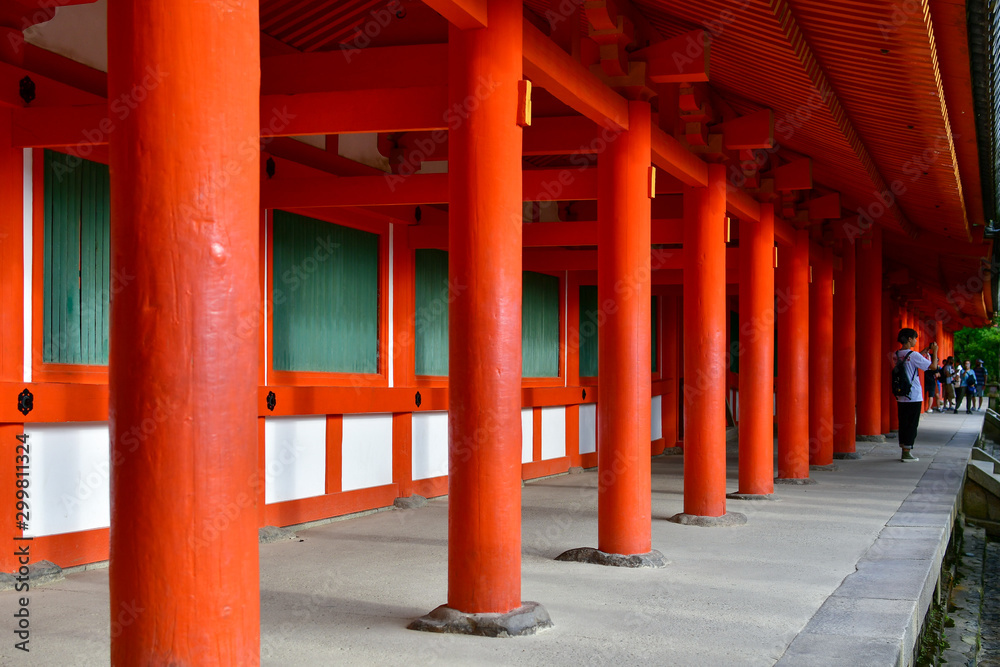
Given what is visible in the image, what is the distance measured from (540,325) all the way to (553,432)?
4.45 ft

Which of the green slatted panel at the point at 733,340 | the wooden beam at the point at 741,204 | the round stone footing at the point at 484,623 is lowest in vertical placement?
the round stone footing at the point at 484,623

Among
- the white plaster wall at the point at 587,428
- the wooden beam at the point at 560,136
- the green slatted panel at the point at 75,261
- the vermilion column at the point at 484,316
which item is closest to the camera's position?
the vermilion column at the point at 484,316

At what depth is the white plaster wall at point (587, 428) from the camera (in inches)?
524

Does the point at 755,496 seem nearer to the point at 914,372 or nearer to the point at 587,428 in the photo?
the point at 587,428

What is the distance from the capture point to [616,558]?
6.02m

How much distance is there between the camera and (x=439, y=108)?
5.37 meters

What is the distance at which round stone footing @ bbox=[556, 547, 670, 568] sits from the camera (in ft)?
19.7

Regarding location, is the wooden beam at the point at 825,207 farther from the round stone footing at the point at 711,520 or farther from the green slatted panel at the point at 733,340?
the green slatted panel at the point at 733,340

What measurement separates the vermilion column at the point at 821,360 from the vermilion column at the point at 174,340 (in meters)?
10.8

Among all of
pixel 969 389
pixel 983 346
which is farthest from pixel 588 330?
pixel 983 346

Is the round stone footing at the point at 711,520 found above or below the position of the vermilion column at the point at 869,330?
below

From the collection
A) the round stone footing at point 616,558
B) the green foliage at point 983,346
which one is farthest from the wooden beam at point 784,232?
the green foliage at point 983,346

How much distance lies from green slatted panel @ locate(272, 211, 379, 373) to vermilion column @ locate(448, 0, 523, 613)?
137 inches

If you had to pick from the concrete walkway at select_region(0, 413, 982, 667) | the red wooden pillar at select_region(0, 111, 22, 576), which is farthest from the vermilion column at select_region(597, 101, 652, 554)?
the red wooden pillar at select_region(0, 111, 22, 576)
